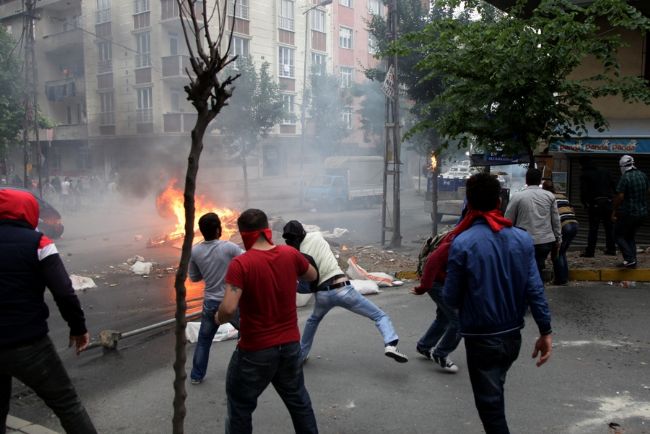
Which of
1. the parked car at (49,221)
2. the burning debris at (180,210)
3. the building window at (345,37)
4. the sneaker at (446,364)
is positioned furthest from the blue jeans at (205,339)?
the building window at (345,37)

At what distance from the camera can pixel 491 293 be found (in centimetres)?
307

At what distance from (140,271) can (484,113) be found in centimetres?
Result: 731

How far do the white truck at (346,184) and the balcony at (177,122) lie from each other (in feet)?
27.5

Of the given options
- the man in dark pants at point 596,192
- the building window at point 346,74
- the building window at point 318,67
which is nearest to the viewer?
the man in dark pants at point 596,192

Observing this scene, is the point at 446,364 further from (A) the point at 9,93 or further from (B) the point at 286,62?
(B) the point at 286,62

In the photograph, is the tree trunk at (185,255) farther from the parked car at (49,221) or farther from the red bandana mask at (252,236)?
the parked car at (49,221)

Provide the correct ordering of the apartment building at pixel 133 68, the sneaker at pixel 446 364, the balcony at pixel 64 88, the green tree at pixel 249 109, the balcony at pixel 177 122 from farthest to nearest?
the balcony at pixel 64 88 < the apartment building at pixel 133 68 < the balcony at pixel 177 122 < the green tree at pixel 249 109 < the sneaker at pixel 446 364

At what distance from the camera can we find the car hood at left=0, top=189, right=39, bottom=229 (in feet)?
10.3

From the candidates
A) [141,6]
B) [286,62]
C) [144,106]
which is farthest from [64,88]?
[286,62]

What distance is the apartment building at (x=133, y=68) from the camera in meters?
30.7

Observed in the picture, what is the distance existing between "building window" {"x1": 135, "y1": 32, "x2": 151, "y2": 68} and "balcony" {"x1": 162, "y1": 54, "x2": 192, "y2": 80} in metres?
1.45

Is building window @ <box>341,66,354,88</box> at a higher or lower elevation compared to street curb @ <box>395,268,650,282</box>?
higher

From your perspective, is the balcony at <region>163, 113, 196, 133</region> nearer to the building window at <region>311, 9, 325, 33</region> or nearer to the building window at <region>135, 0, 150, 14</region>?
the building window at <region>135, 0, 150, 14</region>

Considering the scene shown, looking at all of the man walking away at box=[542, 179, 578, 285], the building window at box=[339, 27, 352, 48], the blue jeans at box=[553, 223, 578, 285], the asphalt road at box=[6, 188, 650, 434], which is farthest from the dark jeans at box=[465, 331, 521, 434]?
the building window at box=[339, 27, 352, 48]
